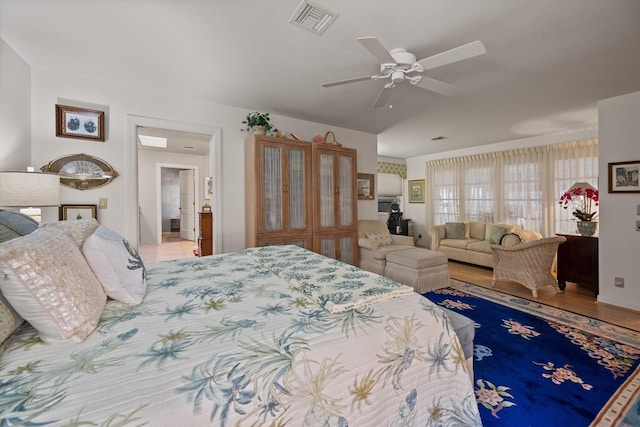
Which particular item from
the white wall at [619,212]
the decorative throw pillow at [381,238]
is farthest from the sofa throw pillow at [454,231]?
the white wall at [619,212]

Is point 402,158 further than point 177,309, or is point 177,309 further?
point 402,158

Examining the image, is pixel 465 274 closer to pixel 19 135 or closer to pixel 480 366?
pixel 480 366

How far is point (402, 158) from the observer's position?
24.2 ft

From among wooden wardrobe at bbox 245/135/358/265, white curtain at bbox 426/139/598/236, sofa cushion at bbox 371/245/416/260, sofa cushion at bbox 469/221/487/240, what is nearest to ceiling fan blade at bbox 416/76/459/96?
wooden wardrobe at bbox 245/135/358/265

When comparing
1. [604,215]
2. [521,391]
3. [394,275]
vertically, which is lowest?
Answer: [521,391]

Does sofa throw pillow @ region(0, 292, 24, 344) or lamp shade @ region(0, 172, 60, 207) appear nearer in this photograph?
sofa throw pillow @ region(0, 292, 24, 344)

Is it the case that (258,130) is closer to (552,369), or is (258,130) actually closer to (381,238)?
(381,238)

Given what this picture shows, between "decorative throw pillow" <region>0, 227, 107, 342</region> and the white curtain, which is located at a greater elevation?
the white curtain

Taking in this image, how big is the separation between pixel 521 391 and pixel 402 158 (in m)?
6.39

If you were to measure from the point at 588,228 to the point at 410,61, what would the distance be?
3.46 metres

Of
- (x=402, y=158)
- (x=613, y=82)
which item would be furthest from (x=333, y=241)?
(x=402, y=158)

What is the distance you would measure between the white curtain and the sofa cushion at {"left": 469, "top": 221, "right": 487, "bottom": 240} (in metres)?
0.32

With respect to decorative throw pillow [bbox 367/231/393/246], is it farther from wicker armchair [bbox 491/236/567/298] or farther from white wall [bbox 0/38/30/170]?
white wall [bbox 0/38/30/170]

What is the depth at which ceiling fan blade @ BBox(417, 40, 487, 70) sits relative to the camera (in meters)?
1.70
